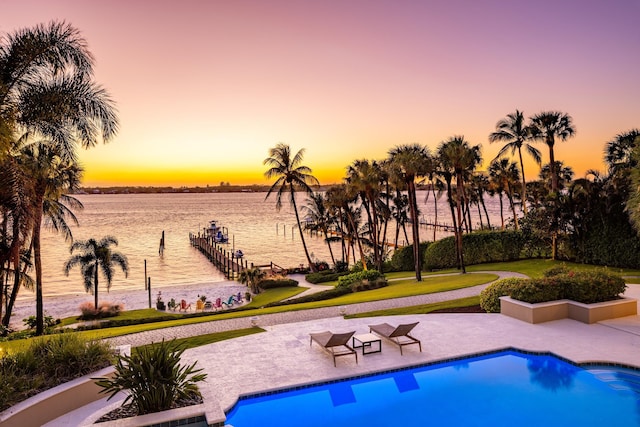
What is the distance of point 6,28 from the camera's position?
40.4ft

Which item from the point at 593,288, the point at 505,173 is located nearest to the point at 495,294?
the point at 593,288

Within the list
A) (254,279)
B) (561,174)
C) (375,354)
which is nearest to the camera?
(375,354)

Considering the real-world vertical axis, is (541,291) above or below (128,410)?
above

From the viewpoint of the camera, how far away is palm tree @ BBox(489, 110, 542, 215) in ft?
105

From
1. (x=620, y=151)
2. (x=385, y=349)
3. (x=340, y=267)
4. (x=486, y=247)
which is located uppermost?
(x=620, y=151)

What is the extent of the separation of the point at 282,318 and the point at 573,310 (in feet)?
29.6

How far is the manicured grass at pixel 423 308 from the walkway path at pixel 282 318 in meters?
0.65

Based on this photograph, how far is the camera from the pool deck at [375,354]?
8953mm

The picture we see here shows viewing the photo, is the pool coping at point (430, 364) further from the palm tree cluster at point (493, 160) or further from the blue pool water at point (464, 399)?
the palm tree cluster at point (493, 160)

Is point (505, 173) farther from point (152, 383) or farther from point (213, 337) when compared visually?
point (152, 383)

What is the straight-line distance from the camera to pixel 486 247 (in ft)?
95.1

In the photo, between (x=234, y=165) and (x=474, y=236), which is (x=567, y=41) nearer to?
(x=474, y=236)

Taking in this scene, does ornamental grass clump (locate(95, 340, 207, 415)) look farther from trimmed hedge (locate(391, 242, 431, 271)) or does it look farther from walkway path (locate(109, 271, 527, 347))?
trimmed hedge (locate(391, 242, 431, 271))

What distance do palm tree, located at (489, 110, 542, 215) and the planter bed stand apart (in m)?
20.0
